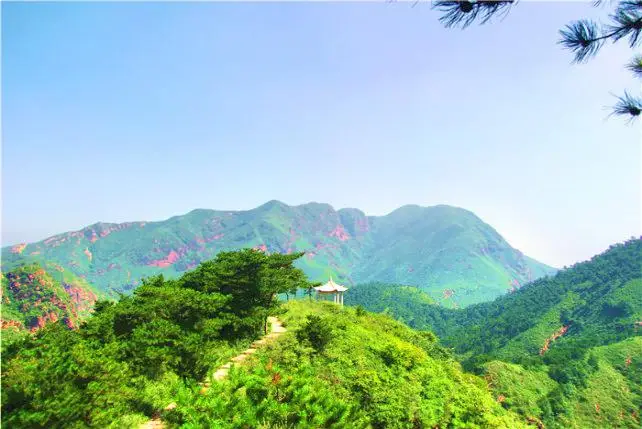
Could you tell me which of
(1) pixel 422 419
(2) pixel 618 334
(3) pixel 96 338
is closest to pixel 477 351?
(2) pixel 618 334

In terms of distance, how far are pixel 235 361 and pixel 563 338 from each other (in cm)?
9902

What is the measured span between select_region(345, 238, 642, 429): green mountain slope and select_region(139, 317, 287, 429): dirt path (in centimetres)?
3108

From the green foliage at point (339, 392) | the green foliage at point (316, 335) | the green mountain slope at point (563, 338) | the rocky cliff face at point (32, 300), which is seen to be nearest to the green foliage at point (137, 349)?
the green foliage at point (339, 392)

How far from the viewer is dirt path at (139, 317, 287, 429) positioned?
1133cm

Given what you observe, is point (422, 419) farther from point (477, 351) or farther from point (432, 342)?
point (477, 351)

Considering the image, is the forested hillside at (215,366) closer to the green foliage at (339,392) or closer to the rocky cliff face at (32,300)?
the green foliage at (339,392)

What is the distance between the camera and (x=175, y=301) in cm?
1734

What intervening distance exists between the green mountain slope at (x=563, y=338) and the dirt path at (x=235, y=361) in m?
31.1

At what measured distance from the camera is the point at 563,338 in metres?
88.6

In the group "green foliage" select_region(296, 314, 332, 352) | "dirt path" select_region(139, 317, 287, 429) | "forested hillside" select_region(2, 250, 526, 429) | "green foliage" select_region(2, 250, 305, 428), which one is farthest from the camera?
"green foliage" select_region(296, 314, 332, 352)

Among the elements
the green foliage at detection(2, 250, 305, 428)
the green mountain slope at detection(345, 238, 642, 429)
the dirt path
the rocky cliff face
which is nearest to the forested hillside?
the green foliage at detection(2, 250, 305, 428)

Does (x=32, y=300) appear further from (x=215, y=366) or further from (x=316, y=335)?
(x=316, y=335)

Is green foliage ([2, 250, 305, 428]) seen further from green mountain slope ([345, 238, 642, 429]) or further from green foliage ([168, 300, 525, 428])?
green mountain slope ([345, 238, 642, 429])

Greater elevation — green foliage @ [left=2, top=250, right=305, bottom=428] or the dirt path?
green foliage @ [left=2, top=250, right=305, bottom=428]
